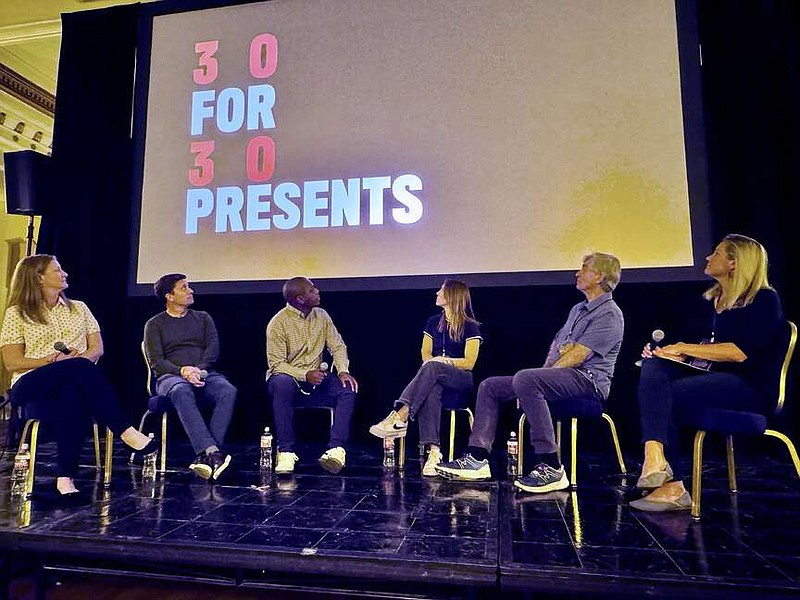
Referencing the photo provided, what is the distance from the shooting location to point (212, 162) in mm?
3977

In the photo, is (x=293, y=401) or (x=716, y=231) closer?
(x=293, y=401)

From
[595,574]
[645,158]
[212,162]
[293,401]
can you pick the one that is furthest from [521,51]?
[595,574]

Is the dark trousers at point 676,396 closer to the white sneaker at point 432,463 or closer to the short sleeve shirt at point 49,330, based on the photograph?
the white sneaker at point 432,463

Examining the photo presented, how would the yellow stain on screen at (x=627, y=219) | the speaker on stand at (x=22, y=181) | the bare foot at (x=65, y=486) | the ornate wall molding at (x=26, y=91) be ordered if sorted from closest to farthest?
the bare foot at (x=65, y=486) → the yellow stain on screen at (x=627, y=219) → the speaker on stand at (x=22, y=181) → the ornate wall molding at (x=26, y=91)

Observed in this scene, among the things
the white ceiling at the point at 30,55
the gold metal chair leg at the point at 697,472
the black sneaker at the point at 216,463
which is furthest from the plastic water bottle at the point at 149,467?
the white ceiling at the point at 30,55

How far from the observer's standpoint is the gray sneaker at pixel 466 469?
2.61 m

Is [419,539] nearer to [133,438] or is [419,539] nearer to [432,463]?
[432,463]

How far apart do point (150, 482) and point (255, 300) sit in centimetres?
156

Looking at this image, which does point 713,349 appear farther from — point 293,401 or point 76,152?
point 76,152

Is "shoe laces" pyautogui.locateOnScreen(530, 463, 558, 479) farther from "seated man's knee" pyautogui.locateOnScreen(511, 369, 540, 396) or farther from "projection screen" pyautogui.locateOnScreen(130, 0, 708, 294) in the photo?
"projection screen" pyautogui.locateOnScreen(130, 0, 708, 294)

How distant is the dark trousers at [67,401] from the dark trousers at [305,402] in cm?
75

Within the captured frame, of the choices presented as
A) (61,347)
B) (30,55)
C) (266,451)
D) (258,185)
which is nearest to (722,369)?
(266,451)

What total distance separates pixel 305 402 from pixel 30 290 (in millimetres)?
1416

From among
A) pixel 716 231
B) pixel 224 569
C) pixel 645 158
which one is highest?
pixel 645 158
